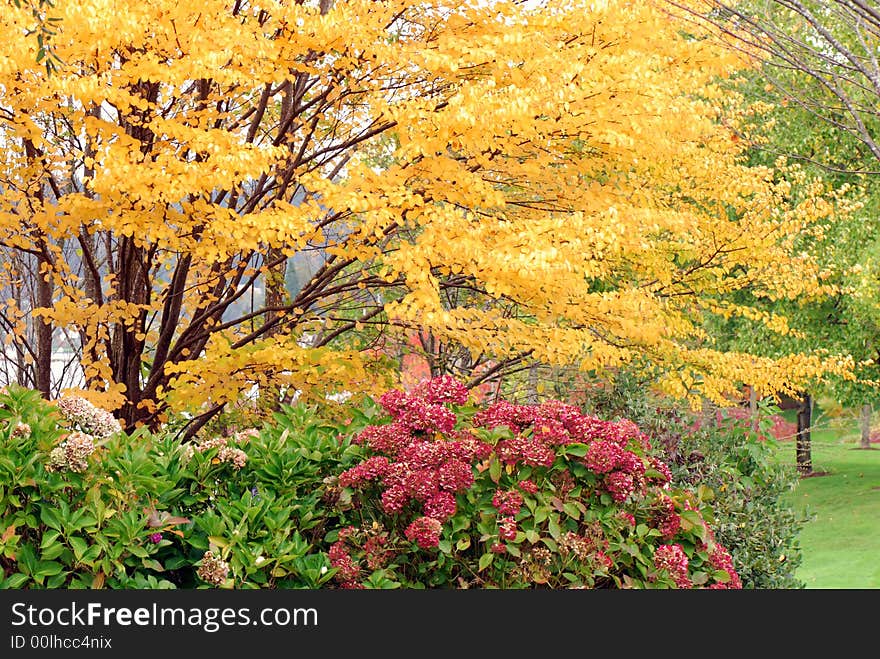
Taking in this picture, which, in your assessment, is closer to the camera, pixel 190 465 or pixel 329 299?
pixel 190 465

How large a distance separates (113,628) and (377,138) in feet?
26.2

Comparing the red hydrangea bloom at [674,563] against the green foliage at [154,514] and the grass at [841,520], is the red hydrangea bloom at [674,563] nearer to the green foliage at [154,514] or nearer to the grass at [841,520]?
the green foliage at [154,514]

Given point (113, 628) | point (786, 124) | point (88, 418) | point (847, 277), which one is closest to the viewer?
point (113, 628)

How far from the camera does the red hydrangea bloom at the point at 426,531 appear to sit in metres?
4.14

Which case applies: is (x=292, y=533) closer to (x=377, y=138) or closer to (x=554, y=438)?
(x=554, y=438)

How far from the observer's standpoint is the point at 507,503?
4246mm

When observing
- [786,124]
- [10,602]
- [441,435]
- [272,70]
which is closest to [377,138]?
[272,70]

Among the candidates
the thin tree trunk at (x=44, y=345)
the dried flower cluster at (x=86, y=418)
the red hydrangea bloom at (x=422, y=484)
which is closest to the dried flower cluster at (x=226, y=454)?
the dried flower cluster at (x=86, y=418)

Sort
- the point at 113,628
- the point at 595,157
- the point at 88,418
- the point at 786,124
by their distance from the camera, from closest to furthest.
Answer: the point at 113,628
the point at 88,418
the point at 595,157
the point at 786,124

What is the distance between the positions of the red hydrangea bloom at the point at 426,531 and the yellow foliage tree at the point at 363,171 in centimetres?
225

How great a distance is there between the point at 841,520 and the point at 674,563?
717 inches

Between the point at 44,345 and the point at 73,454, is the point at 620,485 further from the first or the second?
the point at 44,345

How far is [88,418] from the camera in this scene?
183 inches

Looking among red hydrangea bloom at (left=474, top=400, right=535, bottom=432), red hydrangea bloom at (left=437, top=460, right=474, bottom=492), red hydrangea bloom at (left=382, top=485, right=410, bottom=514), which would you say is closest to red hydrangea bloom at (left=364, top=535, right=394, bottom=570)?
red hydrangea bloom at (left=382, top=485, right=410, bottom=514)
